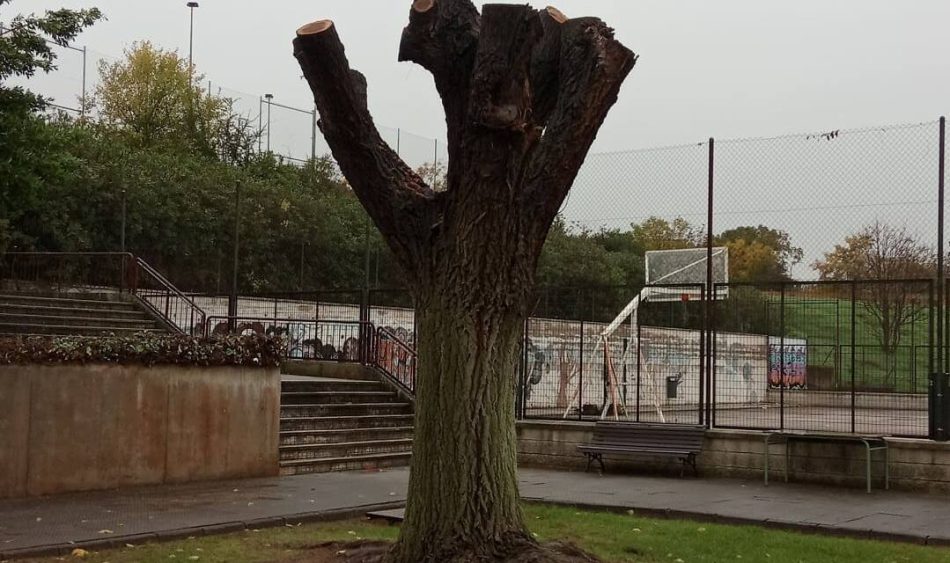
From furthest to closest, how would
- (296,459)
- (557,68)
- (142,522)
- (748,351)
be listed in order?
(748,351)
(296,459)
(142,522)
(557,68)

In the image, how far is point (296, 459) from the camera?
1408cm

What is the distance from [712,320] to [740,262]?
43.3 ft

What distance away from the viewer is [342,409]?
16.3 m

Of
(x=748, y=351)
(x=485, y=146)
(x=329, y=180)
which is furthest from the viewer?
(x=329, y=180)

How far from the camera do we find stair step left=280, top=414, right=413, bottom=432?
1509 centimetres

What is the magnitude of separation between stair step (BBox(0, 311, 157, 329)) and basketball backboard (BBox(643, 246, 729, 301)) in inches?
415

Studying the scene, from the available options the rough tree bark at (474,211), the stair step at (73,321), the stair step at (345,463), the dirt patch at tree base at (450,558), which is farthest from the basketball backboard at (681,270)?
the stair step at (73,321)

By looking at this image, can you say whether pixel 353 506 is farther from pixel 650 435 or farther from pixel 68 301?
pixel 68 301

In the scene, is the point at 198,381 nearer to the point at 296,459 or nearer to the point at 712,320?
the point at 296,459

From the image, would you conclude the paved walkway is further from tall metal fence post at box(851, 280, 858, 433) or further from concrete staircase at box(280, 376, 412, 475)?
tall metal fence post at box(851, 280, 858, 433)

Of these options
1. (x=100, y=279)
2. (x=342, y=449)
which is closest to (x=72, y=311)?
(x=100, y=279)

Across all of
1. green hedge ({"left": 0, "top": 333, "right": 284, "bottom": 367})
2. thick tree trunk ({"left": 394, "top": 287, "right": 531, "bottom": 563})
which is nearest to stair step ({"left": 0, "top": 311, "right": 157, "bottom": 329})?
green hedge ({"left": 0, "top": 333, "right": 284, "bottom": 367})

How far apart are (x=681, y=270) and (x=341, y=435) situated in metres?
9.35

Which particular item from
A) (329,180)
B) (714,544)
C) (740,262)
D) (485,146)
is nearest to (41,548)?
(485,146)
